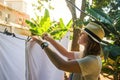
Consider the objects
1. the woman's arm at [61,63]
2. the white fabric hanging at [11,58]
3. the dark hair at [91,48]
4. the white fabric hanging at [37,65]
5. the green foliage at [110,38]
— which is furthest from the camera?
the green foliage at [110,38]

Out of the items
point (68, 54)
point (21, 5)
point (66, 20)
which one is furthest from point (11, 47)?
point (21, 5)

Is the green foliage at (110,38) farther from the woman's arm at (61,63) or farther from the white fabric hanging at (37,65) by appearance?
the woman's arm at (61,63)

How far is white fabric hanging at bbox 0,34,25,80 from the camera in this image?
119 inches

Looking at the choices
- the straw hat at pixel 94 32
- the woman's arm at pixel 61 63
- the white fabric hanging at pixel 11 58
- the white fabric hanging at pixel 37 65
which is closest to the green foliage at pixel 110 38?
the white fabric hanging at pixel 37 65

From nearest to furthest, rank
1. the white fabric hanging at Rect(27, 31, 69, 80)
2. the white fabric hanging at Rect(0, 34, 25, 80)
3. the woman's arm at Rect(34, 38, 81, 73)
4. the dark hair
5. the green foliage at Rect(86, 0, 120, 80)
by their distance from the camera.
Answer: the woman's arm at Rect(34, 38, 81, 73) < the dark hair < the white fabric hanging at Rect(0, 34, 25, 80) < the white fabric hanging at Rect(27, 31, 69, 80) < the green foliage at Rect(86, 0, 120, 80)

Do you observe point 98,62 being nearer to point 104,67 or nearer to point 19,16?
point 104,67

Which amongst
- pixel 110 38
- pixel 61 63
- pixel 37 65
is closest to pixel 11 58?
pixel 37 65

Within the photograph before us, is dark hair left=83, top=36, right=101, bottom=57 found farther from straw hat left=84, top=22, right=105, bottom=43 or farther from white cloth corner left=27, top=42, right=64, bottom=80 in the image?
white cloth corner left=27, top=42, right=64, bottom=80

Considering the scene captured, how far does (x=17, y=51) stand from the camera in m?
3.25

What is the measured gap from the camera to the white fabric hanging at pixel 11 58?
3.03 metres

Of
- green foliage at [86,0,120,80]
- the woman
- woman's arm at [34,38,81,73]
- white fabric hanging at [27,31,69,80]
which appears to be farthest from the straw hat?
green foliage at [86,0,120,80]

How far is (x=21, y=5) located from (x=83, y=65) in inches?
1396

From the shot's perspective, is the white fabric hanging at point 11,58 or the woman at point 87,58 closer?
the woman at point 87,58

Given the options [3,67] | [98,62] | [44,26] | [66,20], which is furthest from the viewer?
[66,20]
